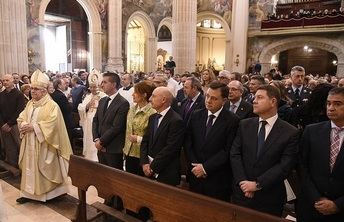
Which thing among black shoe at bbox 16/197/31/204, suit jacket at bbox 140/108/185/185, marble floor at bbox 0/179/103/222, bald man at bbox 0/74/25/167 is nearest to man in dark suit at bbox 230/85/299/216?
suit jacket at bbox 140/108/185/185

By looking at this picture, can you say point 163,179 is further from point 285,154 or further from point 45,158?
point 45,158

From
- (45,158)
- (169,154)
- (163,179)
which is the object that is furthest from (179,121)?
(45,158)

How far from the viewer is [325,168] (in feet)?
8.57

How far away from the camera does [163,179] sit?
3475 mm

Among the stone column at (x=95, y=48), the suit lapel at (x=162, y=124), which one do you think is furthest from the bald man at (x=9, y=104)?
the stone column at (x=95, y=48)

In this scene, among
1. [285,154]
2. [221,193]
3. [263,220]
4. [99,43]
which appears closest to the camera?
[263,220]

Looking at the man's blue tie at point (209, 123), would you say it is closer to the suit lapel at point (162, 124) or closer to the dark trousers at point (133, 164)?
the suit lapel at point (162, 124)

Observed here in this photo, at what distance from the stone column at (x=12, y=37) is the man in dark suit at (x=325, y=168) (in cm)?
1188

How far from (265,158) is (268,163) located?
50mm

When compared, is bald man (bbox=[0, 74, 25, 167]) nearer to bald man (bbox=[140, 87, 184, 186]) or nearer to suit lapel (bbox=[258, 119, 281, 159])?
bald man (bbox=[140, 87, 184, 186])

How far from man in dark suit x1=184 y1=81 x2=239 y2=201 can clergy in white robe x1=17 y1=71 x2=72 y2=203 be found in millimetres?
2133

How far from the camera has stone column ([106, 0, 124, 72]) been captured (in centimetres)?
1736

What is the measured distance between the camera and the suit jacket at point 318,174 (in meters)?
2.54

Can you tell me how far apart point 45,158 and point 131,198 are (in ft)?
6.77
